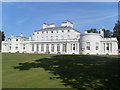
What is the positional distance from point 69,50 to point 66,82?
129 feet

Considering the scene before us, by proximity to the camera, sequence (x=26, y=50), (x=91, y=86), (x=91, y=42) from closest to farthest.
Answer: (x=91, y=86), (x=91, y=42), (x=26, y=50)

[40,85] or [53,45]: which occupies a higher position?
[53,45]

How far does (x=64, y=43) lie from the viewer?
49438 millimetres

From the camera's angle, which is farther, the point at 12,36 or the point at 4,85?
the point at 12,36

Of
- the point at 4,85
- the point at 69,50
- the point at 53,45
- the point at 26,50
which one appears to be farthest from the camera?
the point at 26,50

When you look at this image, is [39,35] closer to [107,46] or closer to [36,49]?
[36,49]

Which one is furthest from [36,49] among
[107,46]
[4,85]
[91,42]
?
[4,85]

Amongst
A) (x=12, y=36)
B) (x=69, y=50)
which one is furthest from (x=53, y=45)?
(x=12, y=36)

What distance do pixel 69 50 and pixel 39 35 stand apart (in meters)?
19.8

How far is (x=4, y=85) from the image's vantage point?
26.9 feet

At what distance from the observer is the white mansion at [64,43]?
42812 millimetres

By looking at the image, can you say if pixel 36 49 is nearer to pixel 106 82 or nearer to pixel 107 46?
pixel 107 46

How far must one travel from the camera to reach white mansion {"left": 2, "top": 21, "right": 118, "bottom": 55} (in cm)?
4281

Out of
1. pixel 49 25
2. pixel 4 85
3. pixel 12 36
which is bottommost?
pixel 4 85
